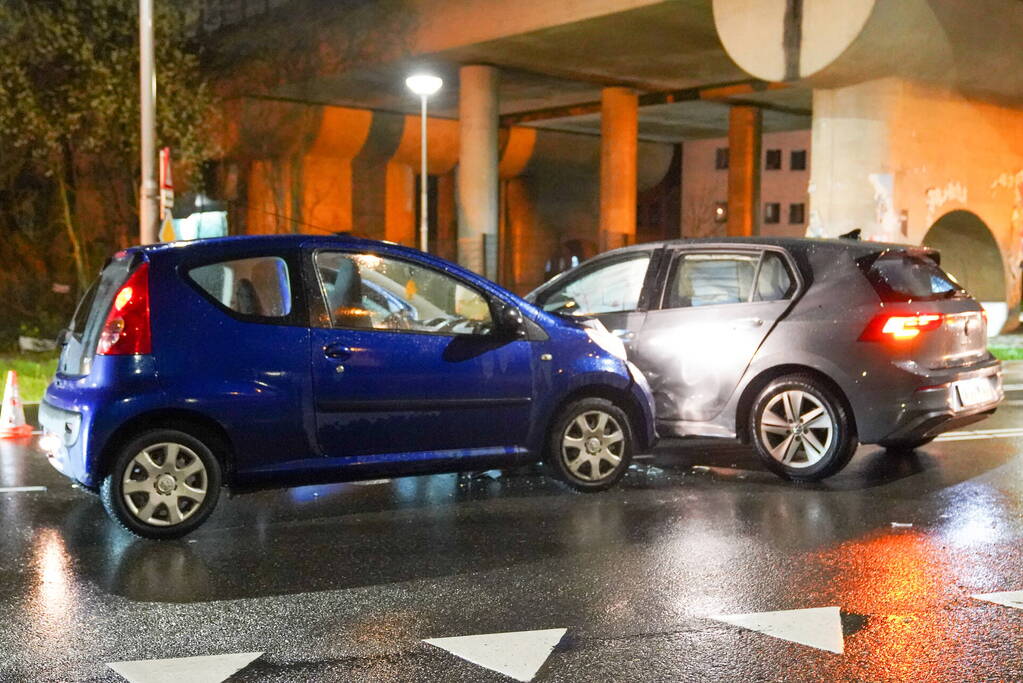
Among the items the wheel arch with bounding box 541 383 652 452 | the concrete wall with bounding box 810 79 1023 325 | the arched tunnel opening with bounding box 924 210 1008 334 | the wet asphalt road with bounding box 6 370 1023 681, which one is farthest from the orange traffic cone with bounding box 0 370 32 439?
the arched tunnel opening with bounding box 924 210 1008 334

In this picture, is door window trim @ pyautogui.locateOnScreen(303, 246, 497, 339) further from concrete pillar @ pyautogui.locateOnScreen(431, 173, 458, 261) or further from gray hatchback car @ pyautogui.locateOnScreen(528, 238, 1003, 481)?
concrete pillar @ pyautogui.locateOnScreen(431, 173, 458, 261)

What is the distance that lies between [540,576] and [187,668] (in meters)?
1.84

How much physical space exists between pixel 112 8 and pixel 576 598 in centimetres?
2146

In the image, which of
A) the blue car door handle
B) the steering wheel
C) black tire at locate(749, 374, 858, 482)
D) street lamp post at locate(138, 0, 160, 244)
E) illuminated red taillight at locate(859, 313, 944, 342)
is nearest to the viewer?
the blue car door handle

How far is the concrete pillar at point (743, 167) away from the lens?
36.1 metres

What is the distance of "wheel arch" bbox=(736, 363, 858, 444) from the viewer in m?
7.96

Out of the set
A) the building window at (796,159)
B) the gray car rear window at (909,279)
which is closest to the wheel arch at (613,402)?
the gray car rear window at (909,279)

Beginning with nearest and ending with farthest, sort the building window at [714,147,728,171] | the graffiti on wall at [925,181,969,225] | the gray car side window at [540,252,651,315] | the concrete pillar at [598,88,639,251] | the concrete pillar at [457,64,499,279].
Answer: the gray car side window at [540,252,651,315] → the graffiti on wall at [925,181,969,225] → the concrete pillar at [457,64,499,279] → the concrete pillar at [598,88,639,251] → the building window at [714,147,728,171]

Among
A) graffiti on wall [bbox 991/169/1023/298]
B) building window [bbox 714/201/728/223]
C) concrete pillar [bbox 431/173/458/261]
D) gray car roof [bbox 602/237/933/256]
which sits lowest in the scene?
gray car roof [bbox 602/237/933/256]

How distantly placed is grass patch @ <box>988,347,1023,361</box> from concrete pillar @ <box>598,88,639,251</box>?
13.5 m

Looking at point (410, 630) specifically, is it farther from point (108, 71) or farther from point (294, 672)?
point (108, 71)

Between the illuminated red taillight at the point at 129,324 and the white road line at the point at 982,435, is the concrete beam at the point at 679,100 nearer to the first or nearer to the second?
the white road line at the point at 982,435

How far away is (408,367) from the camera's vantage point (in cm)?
694

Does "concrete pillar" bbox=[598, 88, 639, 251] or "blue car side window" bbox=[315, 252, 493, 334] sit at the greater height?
"concrete pillar" bbox=[598, 88, 639, 251]
